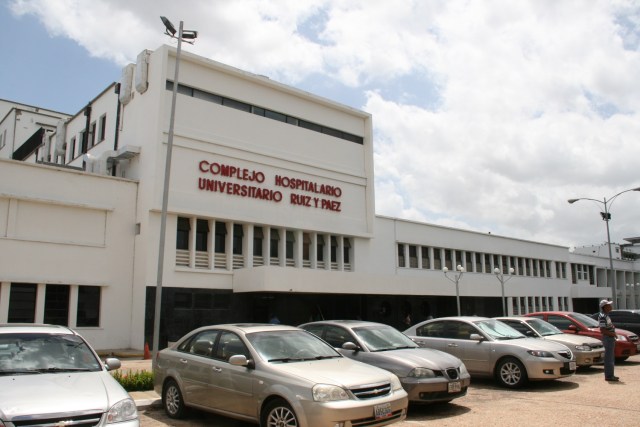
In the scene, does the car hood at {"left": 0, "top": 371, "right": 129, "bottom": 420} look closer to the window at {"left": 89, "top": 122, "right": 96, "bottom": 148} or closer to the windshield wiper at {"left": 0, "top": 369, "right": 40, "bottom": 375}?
the windshield wiper at {"left": 0, "top": 369, "right": 40, "bottom": 375}

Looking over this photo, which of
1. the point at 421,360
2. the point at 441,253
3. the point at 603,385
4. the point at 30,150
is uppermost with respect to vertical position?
the point at 30,150

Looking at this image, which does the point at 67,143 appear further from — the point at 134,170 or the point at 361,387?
the point at 361,387

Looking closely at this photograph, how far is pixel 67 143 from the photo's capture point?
34375mm

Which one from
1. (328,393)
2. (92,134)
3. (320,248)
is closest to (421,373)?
(328,393)

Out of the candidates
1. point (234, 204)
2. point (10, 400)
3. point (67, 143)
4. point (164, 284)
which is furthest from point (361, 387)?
point (67, 143)

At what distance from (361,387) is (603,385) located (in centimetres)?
786

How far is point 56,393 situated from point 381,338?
20.6 ft

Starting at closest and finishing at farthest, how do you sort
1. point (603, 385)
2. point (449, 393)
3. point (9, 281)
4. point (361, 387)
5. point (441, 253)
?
point (361, 387) → point (449, 393) → point (603, 385) → point (9, 281) → point (441, 253)

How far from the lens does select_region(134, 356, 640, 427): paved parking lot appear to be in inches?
339

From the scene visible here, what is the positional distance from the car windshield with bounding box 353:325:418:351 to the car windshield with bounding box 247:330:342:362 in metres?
1.79

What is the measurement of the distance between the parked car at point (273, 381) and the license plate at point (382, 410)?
0.04ft

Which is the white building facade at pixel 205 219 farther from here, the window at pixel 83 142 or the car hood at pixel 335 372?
the car hood at pixel 335 372

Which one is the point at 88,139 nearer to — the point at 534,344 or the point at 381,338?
the point at 381,338

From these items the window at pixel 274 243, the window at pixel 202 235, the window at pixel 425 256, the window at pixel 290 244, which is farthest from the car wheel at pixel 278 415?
the window at pixel 425 256
